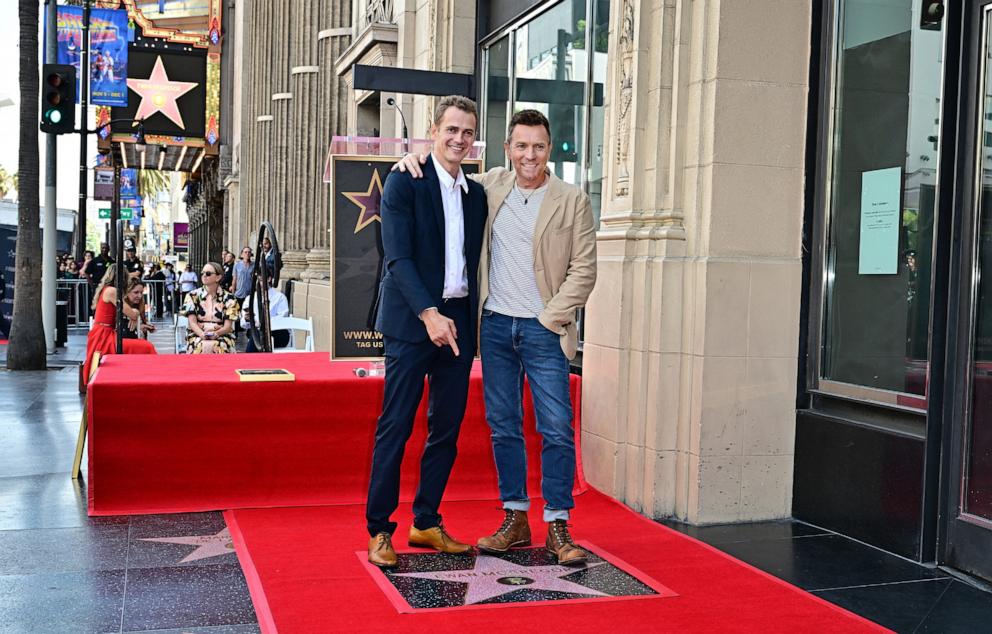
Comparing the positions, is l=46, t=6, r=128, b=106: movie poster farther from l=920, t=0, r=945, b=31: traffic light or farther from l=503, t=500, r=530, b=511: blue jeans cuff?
l=920, t=0, r=945, b=31: traffic light

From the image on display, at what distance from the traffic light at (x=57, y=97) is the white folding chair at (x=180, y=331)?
3.84 metres

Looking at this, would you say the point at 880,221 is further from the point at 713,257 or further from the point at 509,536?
the point at 509,536

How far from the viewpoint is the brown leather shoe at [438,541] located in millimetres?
5332

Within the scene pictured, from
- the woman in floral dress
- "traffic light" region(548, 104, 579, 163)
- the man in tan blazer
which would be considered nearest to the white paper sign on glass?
the man in tan blazer

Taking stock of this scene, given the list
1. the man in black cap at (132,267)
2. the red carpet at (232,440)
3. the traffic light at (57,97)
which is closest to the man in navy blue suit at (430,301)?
the red carpet at (232,440)

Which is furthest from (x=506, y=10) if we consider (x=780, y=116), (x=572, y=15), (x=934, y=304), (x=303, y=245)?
(x=303, y=245)

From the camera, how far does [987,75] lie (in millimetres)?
5383

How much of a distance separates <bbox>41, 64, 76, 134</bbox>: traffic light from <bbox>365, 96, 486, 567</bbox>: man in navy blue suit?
1108 cm

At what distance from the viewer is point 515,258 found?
5.25 meters

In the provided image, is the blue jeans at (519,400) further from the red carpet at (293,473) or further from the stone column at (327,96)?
the stone column at (327,96)

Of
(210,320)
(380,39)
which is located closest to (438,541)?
(210,320)

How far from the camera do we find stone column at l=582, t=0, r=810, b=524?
6.37 meters

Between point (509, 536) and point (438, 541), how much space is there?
1.17 ft

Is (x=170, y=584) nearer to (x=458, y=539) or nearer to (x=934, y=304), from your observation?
(x=458, y=539)
